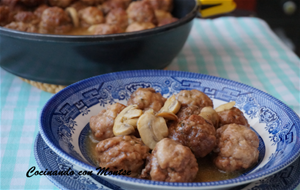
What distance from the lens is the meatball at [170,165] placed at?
107 cm

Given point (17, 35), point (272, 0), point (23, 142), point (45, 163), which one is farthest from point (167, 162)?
point (272, 0)

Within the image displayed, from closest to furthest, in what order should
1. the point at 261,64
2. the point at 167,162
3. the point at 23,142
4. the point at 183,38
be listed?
1. the point at 167,162
2. the point at 23,142
3. the point at 183,38
4. the point at 261,64

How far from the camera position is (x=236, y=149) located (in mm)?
1200

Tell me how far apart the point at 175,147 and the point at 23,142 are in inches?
33.8

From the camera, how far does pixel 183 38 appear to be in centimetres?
203

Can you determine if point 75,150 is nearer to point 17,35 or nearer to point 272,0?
point 17,35

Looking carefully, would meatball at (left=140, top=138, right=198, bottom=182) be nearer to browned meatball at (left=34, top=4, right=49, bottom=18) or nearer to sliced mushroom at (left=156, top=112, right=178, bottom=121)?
sliced mushroom at (left=156, top=112, right=178, bottom=121)

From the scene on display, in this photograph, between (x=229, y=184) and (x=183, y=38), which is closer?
(x=229, y=184)

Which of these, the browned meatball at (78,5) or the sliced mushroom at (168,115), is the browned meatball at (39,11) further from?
the sliced mushroom at (168,115)

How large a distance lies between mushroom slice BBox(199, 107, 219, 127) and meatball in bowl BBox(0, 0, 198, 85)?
1.93 ft

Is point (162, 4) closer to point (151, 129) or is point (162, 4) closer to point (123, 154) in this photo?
point (151, 129)

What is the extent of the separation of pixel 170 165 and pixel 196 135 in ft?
0.64

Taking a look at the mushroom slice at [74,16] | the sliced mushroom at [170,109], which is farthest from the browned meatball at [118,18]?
the sliced mushroom at [170,109]

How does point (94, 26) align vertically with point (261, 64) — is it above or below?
above
